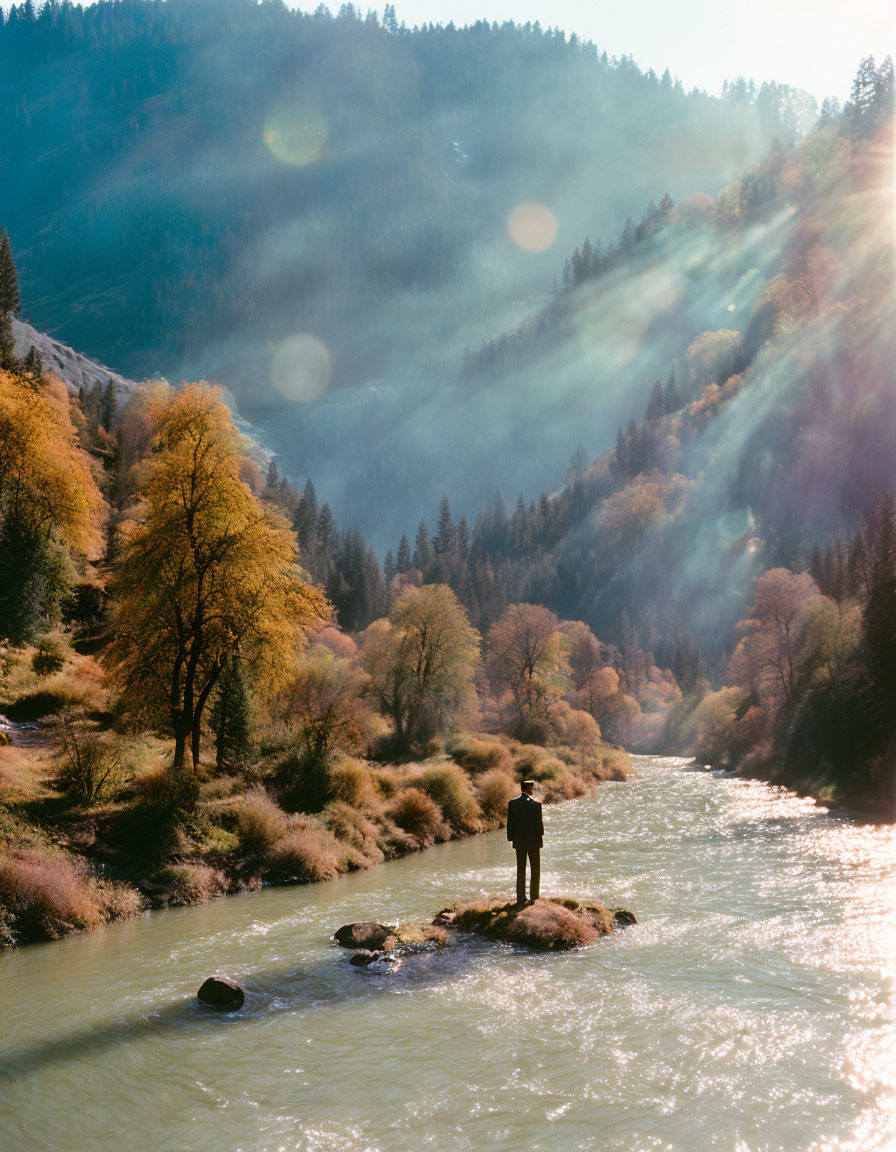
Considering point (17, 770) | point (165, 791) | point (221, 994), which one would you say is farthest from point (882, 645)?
point (17, 770)

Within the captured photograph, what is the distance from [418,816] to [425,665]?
27.5m

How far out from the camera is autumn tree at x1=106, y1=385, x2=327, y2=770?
26219 mm

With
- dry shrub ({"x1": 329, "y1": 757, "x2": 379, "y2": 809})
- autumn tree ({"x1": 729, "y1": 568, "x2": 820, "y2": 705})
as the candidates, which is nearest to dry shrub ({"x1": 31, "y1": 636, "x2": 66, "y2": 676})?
dry shrub ({"x1": 329, "y1": 757, "x2": 379, "y2": 809})

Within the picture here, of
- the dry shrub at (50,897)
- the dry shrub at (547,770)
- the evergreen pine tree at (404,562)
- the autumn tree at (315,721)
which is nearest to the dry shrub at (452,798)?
the autumn tree at (315,721)

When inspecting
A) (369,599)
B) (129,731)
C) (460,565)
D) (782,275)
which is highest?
(782,275)

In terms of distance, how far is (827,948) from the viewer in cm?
1675

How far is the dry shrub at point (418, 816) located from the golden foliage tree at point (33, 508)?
75.3 ft

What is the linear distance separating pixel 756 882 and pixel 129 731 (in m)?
22.8

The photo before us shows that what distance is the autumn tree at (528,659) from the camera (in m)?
78.3

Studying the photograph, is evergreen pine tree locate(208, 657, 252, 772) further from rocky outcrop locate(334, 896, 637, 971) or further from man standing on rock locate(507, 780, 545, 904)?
man standing on rock locate(507, 780, 545, 904)

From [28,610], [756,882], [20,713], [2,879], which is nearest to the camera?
[2,879]

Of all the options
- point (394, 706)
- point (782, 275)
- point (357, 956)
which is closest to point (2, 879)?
point (357, 956)

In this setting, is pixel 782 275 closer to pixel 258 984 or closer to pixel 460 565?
pixel 460 565

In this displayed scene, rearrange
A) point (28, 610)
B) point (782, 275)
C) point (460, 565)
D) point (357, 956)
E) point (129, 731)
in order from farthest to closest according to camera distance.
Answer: point (782, 275)
point (460, 565)
point (28, 610)
point (129, 731)
point (357, 956)
